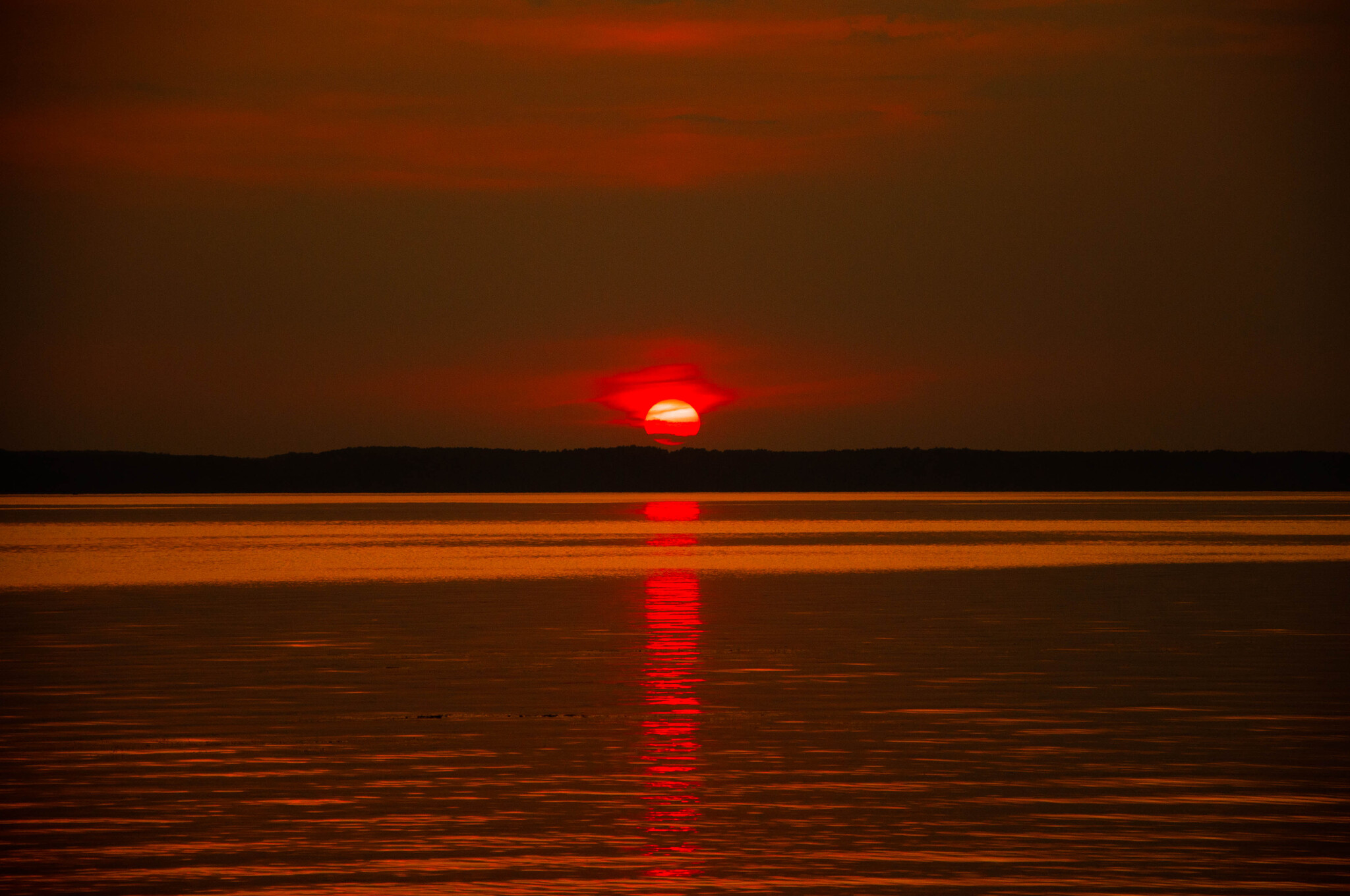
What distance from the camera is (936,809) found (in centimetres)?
1653

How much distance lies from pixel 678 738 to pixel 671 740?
0.16m

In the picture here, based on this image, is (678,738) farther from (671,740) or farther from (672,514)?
(672,514)

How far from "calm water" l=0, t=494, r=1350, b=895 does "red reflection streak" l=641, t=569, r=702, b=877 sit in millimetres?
82

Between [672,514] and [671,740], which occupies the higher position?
[672,514]

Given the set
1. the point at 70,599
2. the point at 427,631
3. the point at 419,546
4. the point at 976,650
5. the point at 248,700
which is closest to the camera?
the point at 248,700

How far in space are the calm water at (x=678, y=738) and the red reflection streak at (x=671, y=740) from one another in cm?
8

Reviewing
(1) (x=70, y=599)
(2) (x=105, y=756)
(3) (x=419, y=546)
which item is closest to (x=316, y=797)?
(2) (x=105, y=756)

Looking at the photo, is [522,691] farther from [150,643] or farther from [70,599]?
[70,599]

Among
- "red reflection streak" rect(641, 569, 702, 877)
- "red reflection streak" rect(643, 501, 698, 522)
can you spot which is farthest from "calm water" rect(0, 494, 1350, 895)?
"red reflection streak" rect(643, 501, 698, 522)

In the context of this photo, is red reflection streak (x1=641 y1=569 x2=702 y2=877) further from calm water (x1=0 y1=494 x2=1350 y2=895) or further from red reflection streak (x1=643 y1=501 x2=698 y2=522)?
red reflection streak (x1=643 y1=501 x2=698 y2=522)

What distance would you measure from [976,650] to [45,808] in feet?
58.2

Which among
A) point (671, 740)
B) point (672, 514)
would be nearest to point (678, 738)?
point (671, 740)

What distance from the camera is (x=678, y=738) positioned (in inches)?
816

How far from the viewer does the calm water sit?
14.5m
